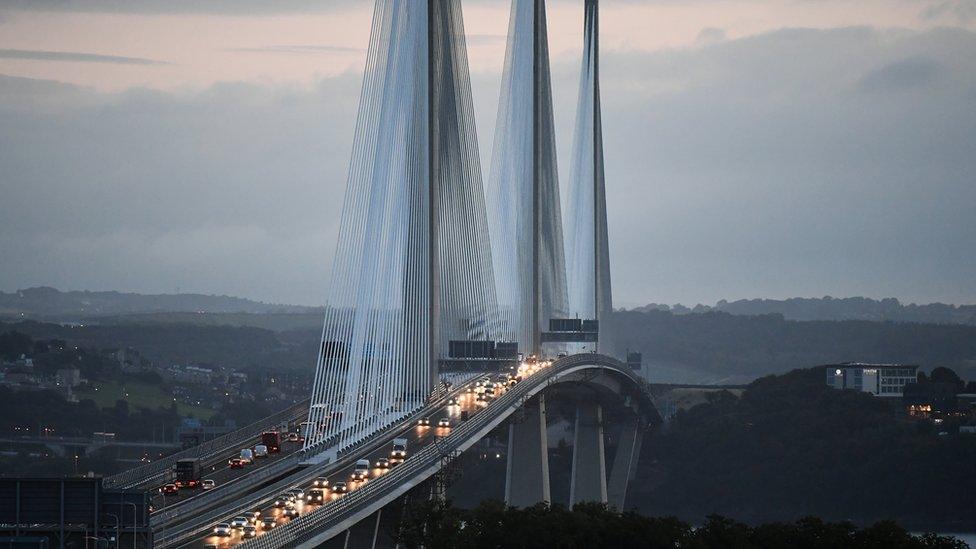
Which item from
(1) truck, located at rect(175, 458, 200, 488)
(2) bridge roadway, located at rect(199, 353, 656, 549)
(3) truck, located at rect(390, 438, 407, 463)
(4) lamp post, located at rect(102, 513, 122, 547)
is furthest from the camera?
(3) truck, located at rect(390, 438, 407, 463)

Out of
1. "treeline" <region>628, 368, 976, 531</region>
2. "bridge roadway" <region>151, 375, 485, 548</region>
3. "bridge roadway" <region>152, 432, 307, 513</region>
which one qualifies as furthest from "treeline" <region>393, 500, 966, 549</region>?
"treeline" <region>628, 368, 976, 531</region>

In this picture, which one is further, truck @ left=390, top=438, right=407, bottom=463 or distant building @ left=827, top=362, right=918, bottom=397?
distant building @ left=827, top=362, right=918, bottom=397

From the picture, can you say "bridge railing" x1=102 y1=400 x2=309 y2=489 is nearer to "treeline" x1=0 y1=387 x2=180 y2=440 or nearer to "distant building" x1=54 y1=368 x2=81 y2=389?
"treeline" x1=0 y1=387 x2=180 y2=440

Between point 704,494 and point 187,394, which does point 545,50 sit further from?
point 187,394

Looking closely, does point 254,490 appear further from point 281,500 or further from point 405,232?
point 405,232

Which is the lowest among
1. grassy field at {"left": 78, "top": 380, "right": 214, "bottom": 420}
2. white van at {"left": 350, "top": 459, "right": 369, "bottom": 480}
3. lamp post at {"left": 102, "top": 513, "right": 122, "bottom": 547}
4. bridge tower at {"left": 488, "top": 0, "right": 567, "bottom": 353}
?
lamp post at {"left": 102, "top": 513, "right": 122, "bottom": 547}

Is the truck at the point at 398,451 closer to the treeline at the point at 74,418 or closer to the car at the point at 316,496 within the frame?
the car at the point at 316,496

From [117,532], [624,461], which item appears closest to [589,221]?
[624,461]
